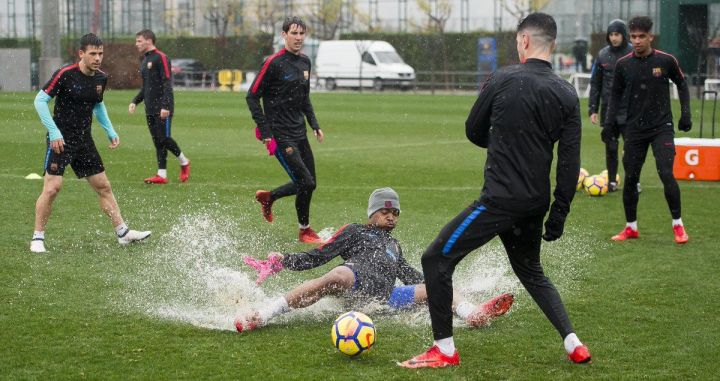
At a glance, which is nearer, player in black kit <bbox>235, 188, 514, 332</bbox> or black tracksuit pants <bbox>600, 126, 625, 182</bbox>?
player in black kit <bbox>235, 188, 514, 332</bbox>

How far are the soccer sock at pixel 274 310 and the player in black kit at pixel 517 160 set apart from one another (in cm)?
118

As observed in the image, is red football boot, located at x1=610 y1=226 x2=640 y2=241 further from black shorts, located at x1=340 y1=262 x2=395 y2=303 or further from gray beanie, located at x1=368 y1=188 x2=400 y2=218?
black shorts, located at x1=340 y1=262 x2=395 y2=303

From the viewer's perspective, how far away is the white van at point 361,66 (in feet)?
171

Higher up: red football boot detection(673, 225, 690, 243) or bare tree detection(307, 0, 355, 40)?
bare tree detection(307, 0, 355, 40)

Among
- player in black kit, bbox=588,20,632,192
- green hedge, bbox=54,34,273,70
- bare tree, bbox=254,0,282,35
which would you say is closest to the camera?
player in black kit, bbox=588,20,632,192

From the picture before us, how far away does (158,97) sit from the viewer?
16344 mm

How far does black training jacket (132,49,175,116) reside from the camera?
53.0ft

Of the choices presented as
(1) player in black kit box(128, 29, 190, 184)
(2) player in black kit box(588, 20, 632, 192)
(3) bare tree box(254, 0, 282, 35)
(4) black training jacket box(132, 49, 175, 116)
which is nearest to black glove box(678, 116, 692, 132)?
(2) player in black kit box(588, 20, 632, 192)

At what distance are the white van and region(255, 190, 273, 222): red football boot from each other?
39607 millimetres

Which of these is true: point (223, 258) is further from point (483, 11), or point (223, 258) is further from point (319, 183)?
point (483, 11)

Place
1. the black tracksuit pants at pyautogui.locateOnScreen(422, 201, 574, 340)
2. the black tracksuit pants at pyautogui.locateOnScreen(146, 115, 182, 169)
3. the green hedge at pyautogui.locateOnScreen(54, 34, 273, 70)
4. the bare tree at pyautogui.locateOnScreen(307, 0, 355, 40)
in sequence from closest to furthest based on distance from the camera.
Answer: the black tracksuit pants at pyautogui.locateOnScreen(422, 201, 574, 340) < the black tracksuit pants at pyautogui.locateOnScreen(146, 115, 182, 169) < the green hedge at pyautogui.locateOnScreen(54, 34, 273, 70) < the bare tree at pyautogui.locateOnScreen(307, 0, 355, 40)

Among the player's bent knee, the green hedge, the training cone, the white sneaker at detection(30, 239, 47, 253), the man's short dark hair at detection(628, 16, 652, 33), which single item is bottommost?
the white sneaker at detection(30, 239, 47, 253)

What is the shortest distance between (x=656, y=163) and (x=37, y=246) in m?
6.39

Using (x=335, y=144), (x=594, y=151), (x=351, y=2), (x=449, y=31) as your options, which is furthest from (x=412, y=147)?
(x=351, y=2)
